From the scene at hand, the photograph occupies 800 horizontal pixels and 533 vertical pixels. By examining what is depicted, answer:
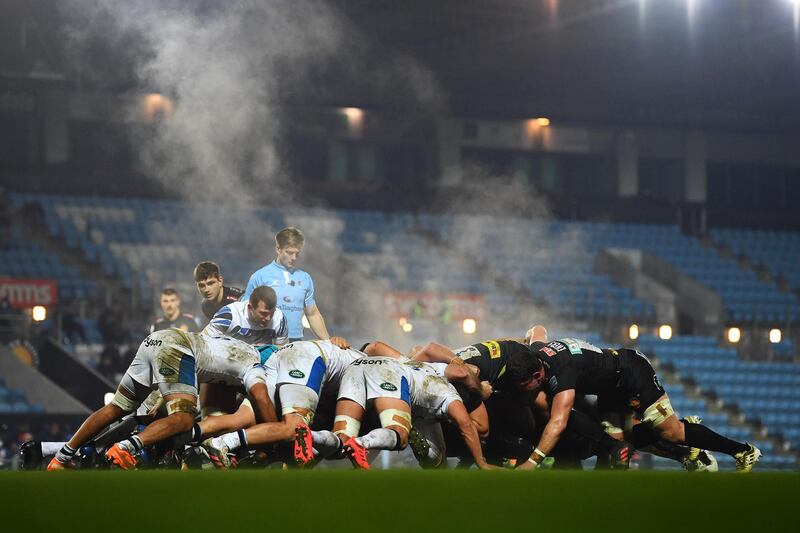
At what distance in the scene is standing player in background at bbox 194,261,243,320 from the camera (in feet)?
34.8

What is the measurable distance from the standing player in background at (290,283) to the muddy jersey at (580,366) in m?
2.17

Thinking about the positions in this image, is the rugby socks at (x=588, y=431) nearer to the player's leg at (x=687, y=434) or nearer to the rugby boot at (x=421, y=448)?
the player's leg at (x=687, y=434)

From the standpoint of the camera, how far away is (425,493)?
473 cm

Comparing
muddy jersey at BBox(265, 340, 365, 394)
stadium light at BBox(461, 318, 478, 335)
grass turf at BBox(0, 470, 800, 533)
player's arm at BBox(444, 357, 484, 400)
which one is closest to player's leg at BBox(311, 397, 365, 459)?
muddy jersey at BBox(265, 340, 365, 394)

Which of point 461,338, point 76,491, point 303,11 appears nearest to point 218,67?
point 303,11

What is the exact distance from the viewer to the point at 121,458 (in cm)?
829

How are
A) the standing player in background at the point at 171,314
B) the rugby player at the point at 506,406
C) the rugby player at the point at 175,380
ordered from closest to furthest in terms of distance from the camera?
the rugby player at the point at 175,380
the rugby player at the point at 506,406
the standing player in background at the point at 171,314

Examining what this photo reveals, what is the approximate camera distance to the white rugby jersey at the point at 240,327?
998 centimetres

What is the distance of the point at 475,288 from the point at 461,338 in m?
2.29

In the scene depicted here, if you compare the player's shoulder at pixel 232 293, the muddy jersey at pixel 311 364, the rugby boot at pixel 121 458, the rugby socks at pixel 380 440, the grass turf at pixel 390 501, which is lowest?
the rugby boot at pixel 121 458

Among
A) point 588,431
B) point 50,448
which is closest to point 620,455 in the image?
point 588,431

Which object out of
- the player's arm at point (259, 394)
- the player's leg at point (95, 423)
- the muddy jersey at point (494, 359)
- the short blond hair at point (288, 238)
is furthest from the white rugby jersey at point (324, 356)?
the short blond hair at point (288, 238)

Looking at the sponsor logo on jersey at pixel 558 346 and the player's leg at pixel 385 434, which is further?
the sponsor logo on jersey at pixel 558 346

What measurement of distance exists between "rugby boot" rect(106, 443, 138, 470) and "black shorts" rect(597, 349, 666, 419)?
3862 mm
